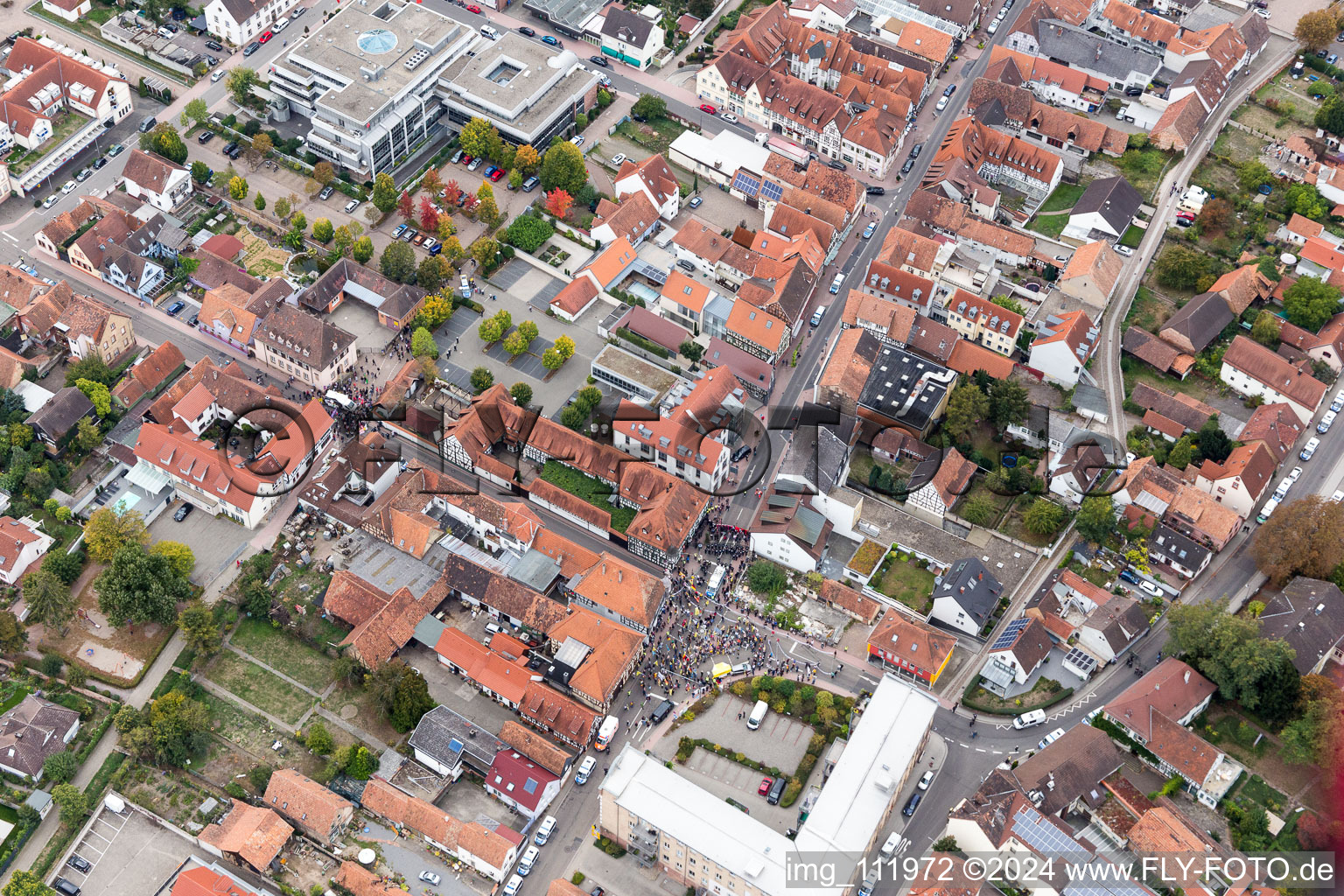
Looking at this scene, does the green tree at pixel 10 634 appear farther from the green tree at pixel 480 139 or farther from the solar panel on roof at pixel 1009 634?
the solar panel on roof at pixel 1009 634

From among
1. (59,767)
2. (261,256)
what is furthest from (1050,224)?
(59,767)

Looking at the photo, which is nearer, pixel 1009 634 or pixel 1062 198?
pixel 1009 634

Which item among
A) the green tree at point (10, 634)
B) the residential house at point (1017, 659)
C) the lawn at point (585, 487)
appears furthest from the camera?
the lawn at point (585, 487)

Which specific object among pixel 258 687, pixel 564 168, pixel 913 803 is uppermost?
pixel 564 168

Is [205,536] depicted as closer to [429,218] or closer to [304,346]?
[304,346]

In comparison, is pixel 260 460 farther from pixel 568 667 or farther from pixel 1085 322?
pixel 1085 322

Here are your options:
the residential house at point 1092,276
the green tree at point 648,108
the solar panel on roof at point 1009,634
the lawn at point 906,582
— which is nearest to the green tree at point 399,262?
the green tree at point 648,108

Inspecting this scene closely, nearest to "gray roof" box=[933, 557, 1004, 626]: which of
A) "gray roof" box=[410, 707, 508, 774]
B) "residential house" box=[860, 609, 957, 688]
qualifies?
"residential house" box=[860, 609, 957, 688]
